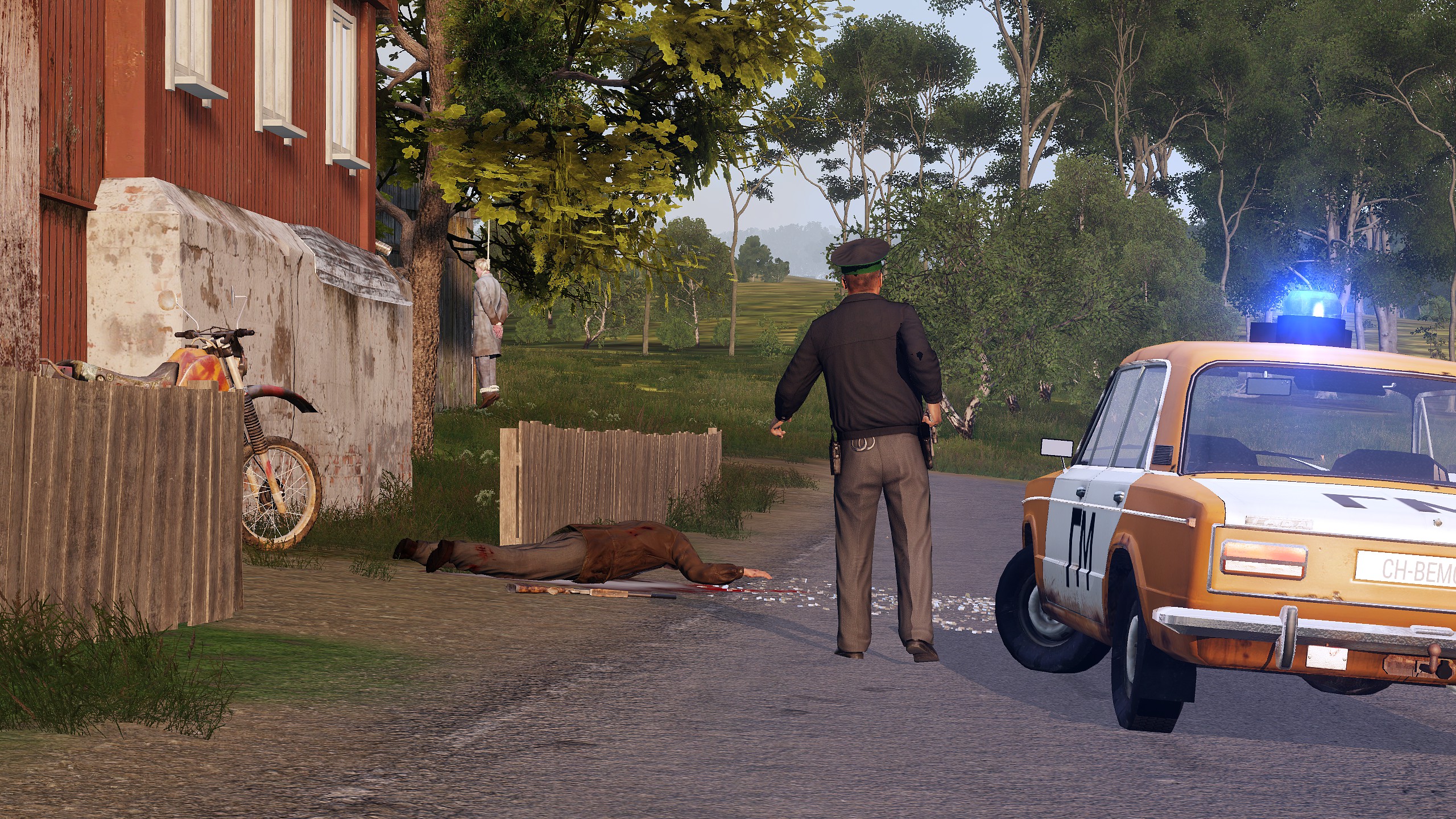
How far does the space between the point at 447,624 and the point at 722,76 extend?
38.5 feet

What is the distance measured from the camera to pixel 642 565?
1012 centimetres

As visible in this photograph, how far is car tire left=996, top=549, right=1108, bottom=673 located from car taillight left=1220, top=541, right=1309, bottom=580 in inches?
88.7

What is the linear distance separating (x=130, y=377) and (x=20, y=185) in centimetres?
155

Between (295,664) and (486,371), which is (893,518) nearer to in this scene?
(295,664)

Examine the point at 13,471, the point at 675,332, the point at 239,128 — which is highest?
the point at 675,332

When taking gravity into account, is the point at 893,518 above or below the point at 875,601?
above

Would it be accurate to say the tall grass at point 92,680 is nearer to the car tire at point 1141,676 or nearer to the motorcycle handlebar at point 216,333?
the car tire at point 1141,676

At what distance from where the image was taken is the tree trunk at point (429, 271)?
20.5 metres

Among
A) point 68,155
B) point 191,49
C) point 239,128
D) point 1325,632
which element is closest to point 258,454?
point 68,155

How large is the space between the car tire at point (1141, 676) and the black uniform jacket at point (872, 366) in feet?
5.54

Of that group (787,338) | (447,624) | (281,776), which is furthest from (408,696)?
(787,338)

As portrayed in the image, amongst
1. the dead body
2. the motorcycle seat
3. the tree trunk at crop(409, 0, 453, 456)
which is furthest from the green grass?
the tree trunk at crop(409, 0, 453, 456)

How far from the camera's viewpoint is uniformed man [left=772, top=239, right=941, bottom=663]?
25.3 feet

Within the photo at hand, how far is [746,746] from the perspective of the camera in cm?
596
